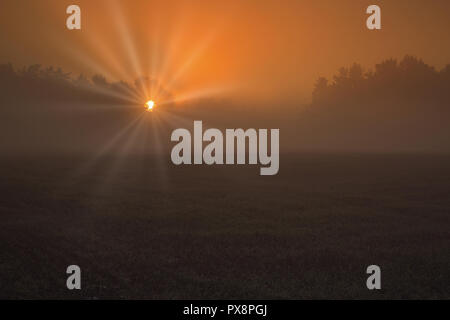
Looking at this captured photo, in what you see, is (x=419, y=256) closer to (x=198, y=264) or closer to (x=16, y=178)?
(x=198, y=264)

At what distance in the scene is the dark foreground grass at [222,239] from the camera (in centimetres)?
1533

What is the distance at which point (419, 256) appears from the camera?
18938 millimetres

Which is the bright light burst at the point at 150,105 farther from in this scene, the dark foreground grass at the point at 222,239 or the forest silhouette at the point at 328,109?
the dark foreground grass at the point at 222,239

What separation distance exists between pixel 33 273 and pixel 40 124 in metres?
120

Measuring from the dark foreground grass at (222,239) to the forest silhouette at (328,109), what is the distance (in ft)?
280

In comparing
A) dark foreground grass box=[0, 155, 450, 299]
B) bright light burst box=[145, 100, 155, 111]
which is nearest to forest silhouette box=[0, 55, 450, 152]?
bright light burst box=[145, 100, 155, 111]

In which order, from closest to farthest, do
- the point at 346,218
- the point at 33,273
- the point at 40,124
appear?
the point at 33,273 < the point at 346,218 < the point at 40,124

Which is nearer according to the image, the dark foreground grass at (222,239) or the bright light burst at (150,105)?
the dark foreground grass at (222,239)

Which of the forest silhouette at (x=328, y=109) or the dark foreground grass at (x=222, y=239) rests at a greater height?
the forest silhouette at (x=328, y=109)

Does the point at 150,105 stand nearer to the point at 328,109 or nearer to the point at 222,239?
the point at 328,109

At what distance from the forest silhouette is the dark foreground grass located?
85359mm

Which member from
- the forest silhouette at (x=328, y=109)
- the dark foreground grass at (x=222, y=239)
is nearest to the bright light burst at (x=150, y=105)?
the forest silhouette at (x=328, y=109)
